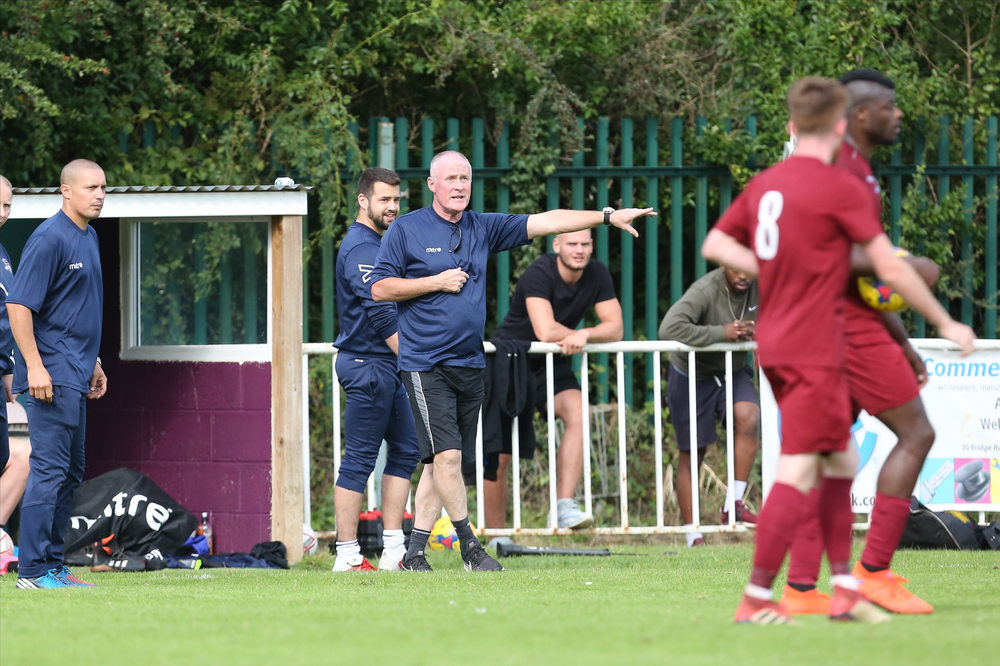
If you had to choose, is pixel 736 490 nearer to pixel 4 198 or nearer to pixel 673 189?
pixel 673 189

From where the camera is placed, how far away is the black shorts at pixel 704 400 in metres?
9.17

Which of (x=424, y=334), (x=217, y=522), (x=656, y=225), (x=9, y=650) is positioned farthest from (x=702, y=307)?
(x=9, y=650)

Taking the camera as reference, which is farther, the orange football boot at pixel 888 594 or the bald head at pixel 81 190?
the bald head at pixel 81 190

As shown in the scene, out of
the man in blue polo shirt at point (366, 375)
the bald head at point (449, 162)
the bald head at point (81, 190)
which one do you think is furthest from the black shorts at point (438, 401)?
the bald head at point (81, 190)

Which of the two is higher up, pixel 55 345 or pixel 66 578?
pixel 55 345

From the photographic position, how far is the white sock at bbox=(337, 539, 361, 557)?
26.1ft

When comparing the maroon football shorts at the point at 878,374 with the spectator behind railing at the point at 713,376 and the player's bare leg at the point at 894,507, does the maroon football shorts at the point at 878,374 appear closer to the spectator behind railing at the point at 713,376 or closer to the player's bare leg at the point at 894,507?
the player's bare leg at the point at 894,507

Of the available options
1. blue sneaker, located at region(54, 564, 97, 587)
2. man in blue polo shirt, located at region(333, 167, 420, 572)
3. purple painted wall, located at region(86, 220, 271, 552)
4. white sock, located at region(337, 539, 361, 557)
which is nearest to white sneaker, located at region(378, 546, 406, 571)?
man in blue polo shirt, located at region(333, 167, 420, 572)

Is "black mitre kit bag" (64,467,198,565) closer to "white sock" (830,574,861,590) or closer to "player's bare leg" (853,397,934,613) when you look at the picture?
"player's bare leg" (853,397,934,613)

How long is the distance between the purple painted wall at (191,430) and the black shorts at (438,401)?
1731mm

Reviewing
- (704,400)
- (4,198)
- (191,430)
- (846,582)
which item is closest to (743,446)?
(704,400)

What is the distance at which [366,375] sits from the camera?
26.2 ft

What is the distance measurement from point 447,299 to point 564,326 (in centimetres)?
200

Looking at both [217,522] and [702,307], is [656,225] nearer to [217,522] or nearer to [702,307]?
[702,307]
